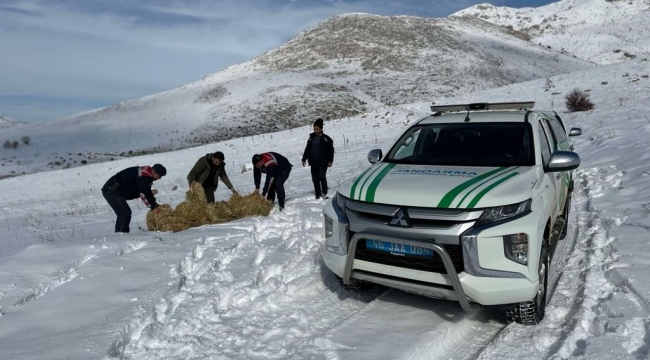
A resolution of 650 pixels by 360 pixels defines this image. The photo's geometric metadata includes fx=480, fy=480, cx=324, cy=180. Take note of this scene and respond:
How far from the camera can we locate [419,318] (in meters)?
4.37

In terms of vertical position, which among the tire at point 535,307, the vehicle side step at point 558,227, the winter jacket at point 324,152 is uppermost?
the winter jacket at point 324,152

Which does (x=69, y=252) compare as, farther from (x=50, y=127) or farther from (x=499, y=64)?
(x=499, y=64)

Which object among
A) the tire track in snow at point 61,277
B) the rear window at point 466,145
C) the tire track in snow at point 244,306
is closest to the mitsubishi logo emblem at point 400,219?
the tire track in snow at point 244,306

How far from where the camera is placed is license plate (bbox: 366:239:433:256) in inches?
153

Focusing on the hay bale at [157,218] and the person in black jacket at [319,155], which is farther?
the person in black jacket at [319,155]

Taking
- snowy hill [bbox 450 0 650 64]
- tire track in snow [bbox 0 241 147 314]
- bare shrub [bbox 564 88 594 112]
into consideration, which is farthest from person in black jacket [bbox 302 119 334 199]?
snowy hill [bbox 450 0 650 64]

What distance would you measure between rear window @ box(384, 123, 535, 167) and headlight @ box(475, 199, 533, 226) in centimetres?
98

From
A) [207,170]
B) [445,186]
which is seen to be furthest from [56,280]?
[445,186]

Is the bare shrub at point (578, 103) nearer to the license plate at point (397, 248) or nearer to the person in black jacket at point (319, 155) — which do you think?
the person in black jacket at point (319, 155)

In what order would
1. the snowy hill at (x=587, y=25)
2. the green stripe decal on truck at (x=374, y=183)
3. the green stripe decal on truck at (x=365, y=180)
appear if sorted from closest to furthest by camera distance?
the green stripe decal on truck at (x=374, y=183)
the green stripe decal on truck at (x=365, y=180)
the snowy hill at (x=587, y=25)

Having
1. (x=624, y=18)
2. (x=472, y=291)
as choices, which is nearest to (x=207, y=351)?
(x=472, y=291)

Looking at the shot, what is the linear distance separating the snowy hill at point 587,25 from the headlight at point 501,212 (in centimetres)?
6018

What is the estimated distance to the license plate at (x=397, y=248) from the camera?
3.89 meters

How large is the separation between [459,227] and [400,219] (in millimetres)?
478
